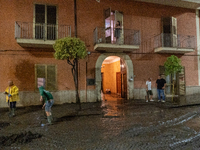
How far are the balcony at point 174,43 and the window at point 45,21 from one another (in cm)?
746

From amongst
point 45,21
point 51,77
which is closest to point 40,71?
point 51,77

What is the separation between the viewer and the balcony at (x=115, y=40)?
30.7 feet

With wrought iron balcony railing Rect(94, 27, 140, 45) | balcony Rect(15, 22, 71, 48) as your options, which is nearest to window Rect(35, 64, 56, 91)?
balcony Rect(15, 22, 71, 48)

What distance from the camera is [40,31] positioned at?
905cm

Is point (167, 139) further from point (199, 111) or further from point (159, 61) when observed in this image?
point (159, 61)

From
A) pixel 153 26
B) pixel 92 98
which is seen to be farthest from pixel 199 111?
pixel 153 26

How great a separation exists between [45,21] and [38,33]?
89cm

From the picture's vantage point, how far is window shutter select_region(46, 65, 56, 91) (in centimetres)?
912

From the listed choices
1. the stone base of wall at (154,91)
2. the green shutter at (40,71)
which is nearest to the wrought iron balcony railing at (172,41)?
the stone base of wall at (154,91)

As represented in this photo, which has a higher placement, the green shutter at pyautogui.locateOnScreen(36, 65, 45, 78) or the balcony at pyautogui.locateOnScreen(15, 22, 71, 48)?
the balcony at pyautogui.locateOnScreen(15, 22, 71, 48)

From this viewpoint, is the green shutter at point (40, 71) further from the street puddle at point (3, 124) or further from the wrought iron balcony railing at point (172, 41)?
the wrought iron balcony railing at point (172, 41)

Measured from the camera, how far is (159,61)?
11172 mm

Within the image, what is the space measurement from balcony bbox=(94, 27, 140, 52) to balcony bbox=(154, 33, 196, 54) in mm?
1774

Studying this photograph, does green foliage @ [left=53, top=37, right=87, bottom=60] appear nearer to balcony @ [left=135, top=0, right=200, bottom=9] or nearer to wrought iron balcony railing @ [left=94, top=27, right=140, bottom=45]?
wrought iron balcony railing @ [left=94, top=27, right=140, bottom=45]
